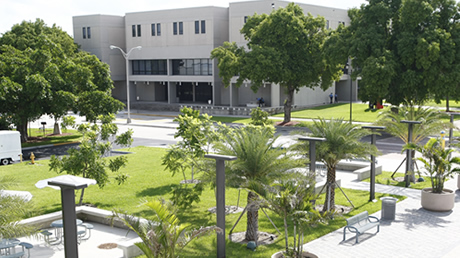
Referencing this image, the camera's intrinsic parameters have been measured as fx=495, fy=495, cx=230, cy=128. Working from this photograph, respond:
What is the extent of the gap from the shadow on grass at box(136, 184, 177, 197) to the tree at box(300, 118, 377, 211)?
6791 millimetres

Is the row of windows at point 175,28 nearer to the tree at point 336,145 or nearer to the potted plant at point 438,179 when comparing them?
the tree at point 336,145

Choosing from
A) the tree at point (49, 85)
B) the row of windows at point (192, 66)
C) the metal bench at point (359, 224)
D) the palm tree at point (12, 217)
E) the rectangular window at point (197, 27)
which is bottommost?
the metal bench at point (359, 224)

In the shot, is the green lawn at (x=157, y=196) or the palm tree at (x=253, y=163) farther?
Result: the green lawn at (x=157, y=196)

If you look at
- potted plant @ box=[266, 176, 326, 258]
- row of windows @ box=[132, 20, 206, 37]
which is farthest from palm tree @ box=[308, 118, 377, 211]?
row of windows @ box=[132, 20, 206, 37]

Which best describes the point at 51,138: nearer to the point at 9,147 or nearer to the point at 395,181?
the point at 9,147

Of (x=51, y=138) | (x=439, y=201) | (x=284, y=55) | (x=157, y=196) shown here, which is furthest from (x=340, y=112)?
(x=157, y=196)

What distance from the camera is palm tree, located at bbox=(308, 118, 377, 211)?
1599 cm

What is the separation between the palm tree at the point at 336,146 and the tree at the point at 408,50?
17.9 metres

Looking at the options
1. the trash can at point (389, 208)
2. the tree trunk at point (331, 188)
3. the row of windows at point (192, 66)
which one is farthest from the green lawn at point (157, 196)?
the row of windows at point (192, 66)

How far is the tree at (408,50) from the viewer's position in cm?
3288

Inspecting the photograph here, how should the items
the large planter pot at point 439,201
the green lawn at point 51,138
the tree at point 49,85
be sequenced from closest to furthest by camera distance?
the large planter pot at point 439,201, the tree at point 49,85, the green lawn at point 51,138

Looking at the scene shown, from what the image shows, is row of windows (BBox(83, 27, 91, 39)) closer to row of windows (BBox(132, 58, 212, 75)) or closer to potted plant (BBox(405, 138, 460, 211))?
row of windows (BBox(132, 58, 212, 75))

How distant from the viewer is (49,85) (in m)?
30.4

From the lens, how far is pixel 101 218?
52.2 feet
